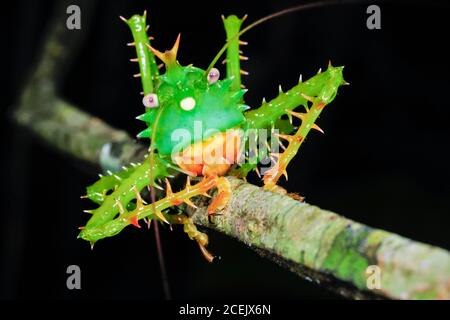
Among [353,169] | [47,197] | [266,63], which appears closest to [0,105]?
[47,197]

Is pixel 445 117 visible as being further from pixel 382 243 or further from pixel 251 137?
pixel 382 243

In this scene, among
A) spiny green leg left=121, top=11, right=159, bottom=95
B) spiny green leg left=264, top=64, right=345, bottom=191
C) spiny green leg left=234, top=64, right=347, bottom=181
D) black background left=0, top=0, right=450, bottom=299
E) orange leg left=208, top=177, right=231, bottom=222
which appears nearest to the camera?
orange leg left=208, top=177, right=231, bottom=222

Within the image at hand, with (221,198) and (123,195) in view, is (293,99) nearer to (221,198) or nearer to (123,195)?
(221,198)

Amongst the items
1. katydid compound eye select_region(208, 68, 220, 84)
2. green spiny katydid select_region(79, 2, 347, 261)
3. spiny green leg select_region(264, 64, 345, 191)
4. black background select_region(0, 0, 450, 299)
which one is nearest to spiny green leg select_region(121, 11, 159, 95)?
green spiny katydid select_region(79, 2, 347, 261)

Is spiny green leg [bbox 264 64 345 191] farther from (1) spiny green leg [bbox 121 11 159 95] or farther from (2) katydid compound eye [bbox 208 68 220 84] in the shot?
(1) spiny green leg [bbox 121 11 159 95]

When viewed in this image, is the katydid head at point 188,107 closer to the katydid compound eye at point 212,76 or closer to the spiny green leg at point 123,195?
the katydid compound eye at point 212,76

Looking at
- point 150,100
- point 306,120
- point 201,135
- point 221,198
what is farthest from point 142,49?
point 221,198
